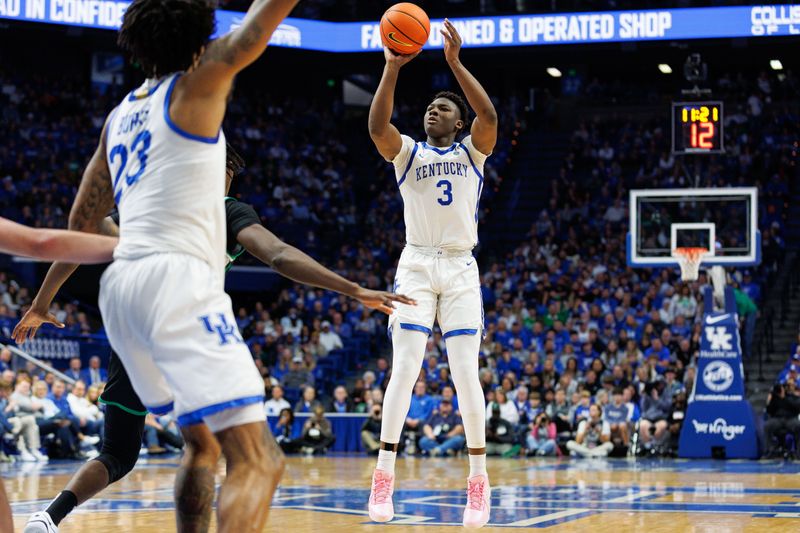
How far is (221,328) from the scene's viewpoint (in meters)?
3.86

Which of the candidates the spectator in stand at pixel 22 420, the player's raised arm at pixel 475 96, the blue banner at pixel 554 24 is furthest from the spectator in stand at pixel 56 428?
the player's raised arm at pixel 475 96

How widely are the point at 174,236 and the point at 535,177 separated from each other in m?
25.4

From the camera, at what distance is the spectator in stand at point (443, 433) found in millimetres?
17312

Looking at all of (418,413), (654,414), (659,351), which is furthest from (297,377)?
(654,414)

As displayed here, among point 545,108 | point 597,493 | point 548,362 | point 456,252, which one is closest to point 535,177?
point 545,108

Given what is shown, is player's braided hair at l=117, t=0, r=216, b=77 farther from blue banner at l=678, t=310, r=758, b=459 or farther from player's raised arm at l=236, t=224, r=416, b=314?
blue banner at l=678, t=310, r=758, b=459

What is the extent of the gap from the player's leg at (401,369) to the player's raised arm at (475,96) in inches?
32.4

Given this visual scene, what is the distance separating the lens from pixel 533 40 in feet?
81.6

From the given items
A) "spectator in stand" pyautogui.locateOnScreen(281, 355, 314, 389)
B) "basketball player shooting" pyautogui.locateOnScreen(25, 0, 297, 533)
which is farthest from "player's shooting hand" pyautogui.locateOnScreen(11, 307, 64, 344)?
"spectator in stand" pyautogui.locateOnScreen(281, 355, 314, 389)

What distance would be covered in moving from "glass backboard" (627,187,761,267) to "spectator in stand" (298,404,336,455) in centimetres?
550

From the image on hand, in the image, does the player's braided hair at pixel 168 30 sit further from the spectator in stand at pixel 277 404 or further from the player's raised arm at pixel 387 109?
the spectator in stand at pixel 277 404

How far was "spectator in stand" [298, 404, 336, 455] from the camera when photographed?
1805 cm

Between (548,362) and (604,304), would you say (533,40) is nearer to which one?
(604,304)

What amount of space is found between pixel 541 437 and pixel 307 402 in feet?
13.2
